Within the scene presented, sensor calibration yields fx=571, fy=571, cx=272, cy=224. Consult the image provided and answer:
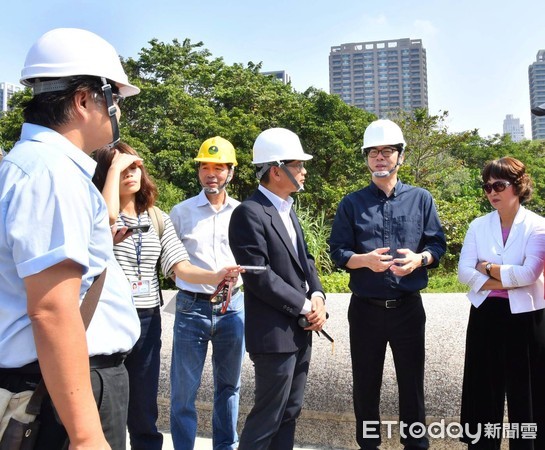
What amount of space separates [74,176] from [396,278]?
239cm

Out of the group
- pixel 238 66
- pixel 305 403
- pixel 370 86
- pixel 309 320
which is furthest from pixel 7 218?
pixel 370 86

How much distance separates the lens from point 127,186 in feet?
10.4

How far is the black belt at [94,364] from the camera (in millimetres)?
1522

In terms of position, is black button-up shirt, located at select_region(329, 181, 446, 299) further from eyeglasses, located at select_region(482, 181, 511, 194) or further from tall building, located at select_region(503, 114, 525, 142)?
tall building, located at select_region(503, 114, 525, 142)

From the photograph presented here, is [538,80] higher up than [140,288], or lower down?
higher up

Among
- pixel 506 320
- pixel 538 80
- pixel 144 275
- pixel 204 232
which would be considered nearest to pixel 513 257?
pixel 506 320

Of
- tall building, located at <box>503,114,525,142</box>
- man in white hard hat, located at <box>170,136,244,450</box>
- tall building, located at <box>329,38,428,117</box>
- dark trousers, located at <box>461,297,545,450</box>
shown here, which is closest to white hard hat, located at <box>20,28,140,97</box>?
man in white hard hat, located at <box>170,136,244,450</box>

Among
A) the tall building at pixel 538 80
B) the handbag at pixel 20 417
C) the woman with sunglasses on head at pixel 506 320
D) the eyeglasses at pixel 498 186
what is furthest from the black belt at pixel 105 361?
the tall building at pixel 538 80

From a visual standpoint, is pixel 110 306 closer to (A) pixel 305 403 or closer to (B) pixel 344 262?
(B) pixel 344 262

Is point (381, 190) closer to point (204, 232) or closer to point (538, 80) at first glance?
point (204, 232)

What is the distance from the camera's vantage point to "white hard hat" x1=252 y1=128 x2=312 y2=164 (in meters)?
3.17

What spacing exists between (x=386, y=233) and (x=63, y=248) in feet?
8.35

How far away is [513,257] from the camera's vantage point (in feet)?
11.1

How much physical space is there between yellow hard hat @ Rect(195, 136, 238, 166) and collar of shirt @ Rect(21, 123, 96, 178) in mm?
2245
